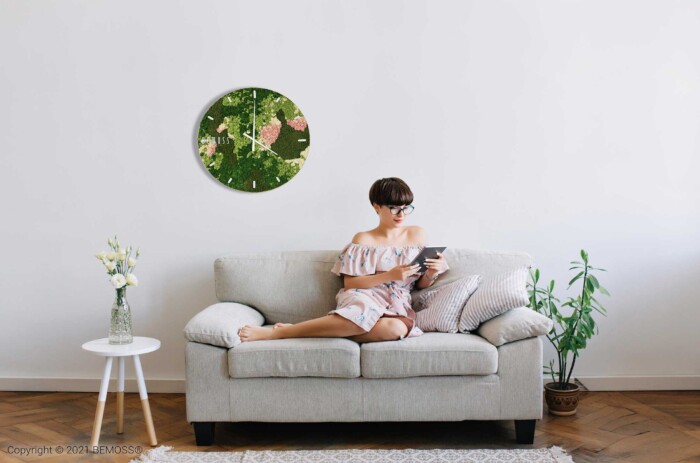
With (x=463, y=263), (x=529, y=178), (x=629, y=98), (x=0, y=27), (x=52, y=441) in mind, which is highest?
(x=0, y=27)

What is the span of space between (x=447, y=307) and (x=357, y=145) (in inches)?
44.4

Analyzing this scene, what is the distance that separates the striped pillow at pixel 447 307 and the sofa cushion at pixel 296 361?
462mm

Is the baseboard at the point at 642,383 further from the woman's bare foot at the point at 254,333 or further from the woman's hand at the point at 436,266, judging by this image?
the woman's bare foot at the point at 254,333

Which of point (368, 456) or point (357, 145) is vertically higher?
point (357, 145)

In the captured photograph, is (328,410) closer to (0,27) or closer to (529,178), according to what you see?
(529,178)

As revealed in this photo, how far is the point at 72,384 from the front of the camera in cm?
427

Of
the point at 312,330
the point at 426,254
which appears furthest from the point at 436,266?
the point at 312,330

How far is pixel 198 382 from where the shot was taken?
130 inches

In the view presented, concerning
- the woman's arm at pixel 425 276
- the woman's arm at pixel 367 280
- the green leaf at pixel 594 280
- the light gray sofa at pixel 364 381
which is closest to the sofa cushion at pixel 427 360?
the light gray sofa at pixel 364 381

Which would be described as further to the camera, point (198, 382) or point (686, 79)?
point (686, 79)

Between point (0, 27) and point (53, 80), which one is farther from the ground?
point (0, 27)

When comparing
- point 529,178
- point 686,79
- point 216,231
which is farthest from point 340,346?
point 686,79

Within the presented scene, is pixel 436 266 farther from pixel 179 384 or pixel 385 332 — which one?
pixel 179 384

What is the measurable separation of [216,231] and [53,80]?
48.7 inches
